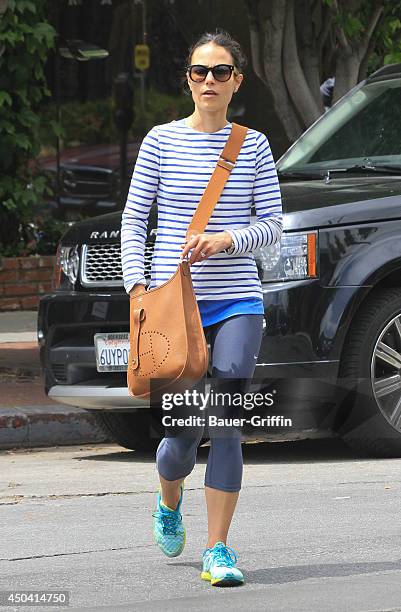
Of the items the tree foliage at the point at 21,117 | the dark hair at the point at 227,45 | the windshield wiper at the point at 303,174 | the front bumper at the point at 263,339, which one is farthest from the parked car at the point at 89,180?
the dark hair at the point at 227,45

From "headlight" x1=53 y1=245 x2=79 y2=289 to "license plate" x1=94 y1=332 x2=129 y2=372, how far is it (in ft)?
1.53

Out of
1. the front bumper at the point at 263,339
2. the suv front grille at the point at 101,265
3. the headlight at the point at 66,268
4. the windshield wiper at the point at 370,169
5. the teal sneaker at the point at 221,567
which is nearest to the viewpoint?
the teal sneaker at the point at 221,567

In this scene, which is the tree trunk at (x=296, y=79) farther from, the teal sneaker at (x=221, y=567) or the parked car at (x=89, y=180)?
the teal sneaker at (x=221, y=567)

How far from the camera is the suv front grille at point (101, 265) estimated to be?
26.9ft

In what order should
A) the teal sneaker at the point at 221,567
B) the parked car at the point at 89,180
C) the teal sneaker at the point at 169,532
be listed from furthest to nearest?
the parked car at the point at 89,180 → the teal sneaker at the point at 169,532 → the teal sneaker at the point at 221,567

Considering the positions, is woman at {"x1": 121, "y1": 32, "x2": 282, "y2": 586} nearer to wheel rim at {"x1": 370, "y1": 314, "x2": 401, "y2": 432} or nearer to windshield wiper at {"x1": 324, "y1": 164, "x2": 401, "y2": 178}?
wheel rim at {"x1": 370, "y1": 314, "x2": 401, "y2": 432}

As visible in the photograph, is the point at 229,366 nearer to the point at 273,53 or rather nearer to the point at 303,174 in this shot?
the point at 303,174

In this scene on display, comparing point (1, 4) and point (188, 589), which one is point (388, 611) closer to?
point (188, 589)

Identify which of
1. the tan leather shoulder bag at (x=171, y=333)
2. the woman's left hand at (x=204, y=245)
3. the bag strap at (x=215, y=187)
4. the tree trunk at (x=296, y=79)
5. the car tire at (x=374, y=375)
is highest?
the tree trunk at (x=296, y=79)

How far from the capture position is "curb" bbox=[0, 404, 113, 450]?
9.23 m

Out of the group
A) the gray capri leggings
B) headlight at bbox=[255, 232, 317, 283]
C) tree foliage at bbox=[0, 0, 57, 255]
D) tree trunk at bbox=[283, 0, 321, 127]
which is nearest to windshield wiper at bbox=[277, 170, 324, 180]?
headlight at bbox=[255, 232, 317, 283]

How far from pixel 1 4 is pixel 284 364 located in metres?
4.36

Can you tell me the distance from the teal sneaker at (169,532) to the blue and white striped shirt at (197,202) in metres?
0.82

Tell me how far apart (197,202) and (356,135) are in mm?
3775
